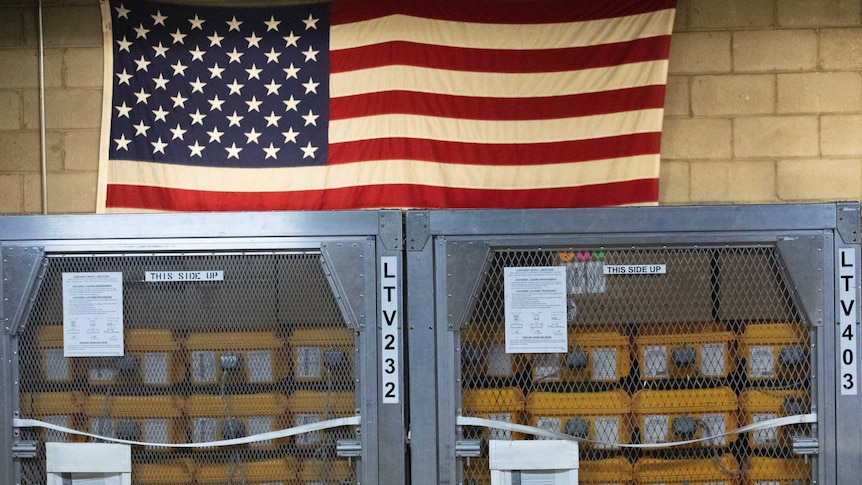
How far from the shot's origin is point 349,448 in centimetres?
208

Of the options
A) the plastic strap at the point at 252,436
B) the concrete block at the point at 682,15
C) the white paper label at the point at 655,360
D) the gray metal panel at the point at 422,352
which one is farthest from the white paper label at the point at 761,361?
the concrete block at the point at 682,15

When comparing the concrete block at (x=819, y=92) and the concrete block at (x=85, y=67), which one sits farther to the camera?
the concrete block at (x=85, y=67)

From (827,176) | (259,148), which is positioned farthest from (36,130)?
(827,176)

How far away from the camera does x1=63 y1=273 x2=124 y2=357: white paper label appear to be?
211cm

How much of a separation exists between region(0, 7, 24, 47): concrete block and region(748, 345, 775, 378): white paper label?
3.76m

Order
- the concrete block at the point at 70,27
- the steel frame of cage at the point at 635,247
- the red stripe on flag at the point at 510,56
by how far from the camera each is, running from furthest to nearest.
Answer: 1. the concrete block at the point at 70,27
2. the red stripe on flag at the point at 510,56
3. the steel frame of cage at the point at 635,247

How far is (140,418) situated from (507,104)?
2158 mm

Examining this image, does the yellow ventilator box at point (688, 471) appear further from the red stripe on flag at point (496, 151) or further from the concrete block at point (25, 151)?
the concrete block at point (25, 151)

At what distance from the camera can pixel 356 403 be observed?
6.88ft

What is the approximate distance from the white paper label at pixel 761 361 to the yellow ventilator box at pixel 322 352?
1191mm

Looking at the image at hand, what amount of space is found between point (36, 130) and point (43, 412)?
2.07 m

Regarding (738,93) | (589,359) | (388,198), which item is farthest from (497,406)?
(738,93)

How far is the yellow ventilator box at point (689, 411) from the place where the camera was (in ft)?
6.81

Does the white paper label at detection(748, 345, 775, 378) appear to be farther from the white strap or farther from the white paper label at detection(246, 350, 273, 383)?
the white paper label at detection(246, 350, 273, 383)
